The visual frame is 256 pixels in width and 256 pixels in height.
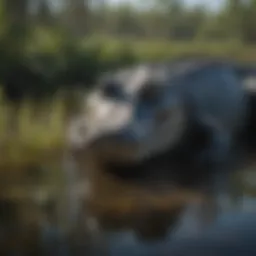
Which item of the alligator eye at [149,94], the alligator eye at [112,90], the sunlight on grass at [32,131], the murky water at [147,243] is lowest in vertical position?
the murky water at [147,243]

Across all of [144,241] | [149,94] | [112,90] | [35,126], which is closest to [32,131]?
[35,126]

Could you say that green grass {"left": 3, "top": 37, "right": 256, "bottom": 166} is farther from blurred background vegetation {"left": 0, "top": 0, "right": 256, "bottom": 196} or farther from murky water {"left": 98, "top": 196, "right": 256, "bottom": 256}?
murky water {"left": 98, "top": 196, "right": 256, "bottom": 256}

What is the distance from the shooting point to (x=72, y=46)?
2.20m

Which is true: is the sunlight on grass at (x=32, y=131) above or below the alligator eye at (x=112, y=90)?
below

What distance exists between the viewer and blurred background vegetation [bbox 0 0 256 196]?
212cm

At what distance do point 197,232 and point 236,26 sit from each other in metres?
0.77

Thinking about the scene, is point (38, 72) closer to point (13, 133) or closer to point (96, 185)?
Result: point (13, 133)

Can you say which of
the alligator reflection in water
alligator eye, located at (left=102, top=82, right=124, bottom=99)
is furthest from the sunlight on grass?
the alligator reflection in water

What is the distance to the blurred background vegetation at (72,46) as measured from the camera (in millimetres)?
2123

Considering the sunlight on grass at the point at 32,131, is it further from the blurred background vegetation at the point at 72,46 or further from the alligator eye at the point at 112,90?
the alligator eye at the point at 112,90

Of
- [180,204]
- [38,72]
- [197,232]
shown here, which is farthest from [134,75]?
[197,232]

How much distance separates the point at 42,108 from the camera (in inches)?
93.0

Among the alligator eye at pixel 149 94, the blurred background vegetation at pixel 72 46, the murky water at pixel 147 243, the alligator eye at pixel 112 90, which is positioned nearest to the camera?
the murky water at pixel 147 243

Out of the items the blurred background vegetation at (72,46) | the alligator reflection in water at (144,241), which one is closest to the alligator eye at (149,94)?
the blurred background vegetation at (72,46)
